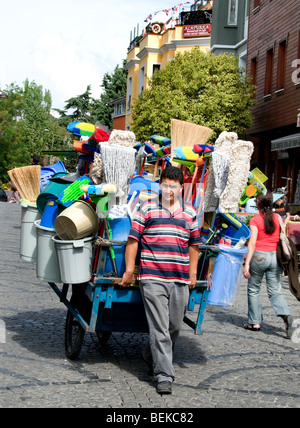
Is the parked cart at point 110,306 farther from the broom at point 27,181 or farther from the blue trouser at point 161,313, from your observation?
the broom at point 27,181

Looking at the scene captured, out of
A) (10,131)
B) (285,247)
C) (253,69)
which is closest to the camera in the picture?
(285,247)

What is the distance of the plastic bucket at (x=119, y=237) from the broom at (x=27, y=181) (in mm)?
1544

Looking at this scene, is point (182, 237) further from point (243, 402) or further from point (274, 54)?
point (274, 54)

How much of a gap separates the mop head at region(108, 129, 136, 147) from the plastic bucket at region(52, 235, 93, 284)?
0.86 metres

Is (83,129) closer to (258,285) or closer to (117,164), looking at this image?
(117,164)

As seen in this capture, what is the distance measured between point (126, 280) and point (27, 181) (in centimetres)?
205

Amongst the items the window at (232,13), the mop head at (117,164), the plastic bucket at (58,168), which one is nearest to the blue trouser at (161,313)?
the mop head at (117,164)

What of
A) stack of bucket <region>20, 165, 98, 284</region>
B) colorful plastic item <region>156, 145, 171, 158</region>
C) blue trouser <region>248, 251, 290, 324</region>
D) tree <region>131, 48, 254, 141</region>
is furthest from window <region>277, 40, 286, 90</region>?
stack of bucket <region>20, 165, 98, 284</region>

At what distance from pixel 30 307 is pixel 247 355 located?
3.17 metres

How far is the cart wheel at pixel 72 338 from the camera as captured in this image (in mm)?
6727

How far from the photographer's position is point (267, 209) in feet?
29.9

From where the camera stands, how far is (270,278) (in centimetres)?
908

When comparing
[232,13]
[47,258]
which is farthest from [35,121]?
[47,258]

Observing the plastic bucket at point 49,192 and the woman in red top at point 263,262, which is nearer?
the plastic bucket at point 49,192
